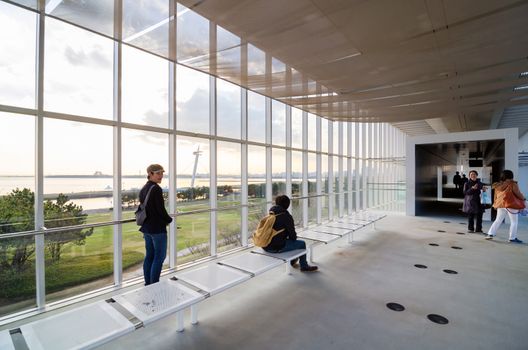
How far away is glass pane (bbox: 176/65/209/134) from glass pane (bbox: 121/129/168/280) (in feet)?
1.64

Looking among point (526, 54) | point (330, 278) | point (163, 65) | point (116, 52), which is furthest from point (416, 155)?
point (116, 52)

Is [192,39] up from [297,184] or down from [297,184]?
up

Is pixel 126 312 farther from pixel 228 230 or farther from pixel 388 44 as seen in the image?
pixel 388 44

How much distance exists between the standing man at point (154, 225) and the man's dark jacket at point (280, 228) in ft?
4.68

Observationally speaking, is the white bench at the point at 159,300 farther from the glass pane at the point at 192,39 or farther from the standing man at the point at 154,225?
the glass pane at the point at 192,39

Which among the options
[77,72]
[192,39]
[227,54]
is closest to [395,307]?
[227,54]

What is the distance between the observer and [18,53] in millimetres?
3041

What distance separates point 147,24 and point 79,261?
3321mm

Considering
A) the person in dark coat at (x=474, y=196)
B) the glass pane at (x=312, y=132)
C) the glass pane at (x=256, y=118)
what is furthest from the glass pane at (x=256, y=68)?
the person in dark coat at (x=474, y=196)

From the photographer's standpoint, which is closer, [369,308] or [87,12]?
[87,12]

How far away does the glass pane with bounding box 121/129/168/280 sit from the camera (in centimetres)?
388

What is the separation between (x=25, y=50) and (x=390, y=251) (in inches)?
261

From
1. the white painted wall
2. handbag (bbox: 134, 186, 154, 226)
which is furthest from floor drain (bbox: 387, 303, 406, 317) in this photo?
the white painted wall

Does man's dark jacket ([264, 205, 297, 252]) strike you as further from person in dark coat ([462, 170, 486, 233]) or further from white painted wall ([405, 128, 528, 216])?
white painted wall ([405, 128, 528, 216])
